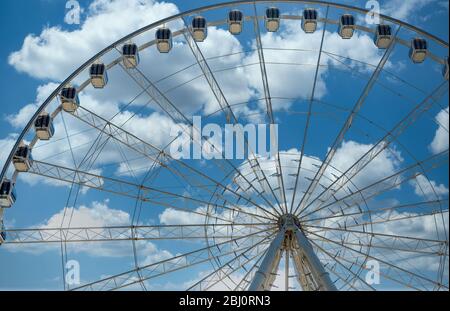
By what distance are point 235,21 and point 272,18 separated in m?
2.15

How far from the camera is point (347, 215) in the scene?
2694 cm

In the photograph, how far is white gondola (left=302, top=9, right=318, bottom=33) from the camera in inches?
1152

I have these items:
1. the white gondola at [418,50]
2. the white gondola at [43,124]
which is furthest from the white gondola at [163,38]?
the white gondola at [418,50]

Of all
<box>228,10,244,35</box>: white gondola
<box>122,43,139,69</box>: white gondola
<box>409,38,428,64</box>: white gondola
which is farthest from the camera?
<box>228,10,244,35</box>: white gondola

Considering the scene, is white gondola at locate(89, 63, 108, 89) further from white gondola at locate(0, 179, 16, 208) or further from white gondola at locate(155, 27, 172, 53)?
white gondola at locate(0, 179, 16, 208)

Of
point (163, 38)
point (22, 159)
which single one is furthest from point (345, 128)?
point (22, 159)

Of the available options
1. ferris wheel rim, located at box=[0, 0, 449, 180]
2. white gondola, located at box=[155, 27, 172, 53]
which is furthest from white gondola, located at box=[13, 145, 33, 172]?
white gondola, located at box=[155, 27, 172, 53]

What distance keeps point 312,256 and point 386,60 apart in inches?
483

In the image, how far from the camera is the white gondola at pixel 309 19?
29.3m

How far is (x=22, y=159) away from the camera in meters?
26.2

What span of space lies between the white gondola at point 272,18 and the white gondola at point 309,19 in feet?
5.01

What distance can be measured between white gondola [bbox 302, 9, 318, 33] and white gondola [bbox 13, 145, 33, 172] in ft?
55.8

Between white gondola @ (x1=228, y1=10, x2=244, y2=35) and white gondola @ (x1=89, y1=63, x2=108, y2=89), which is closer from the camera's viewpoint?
white gondola @ (x1=89, y1=63, x2=108, y2=89)

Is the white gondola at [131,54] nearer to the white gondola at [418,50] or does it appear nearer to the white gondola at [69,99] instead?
the white gondola at [69,99]
